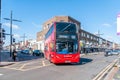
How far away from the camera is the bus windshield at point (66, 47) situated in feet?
72.8

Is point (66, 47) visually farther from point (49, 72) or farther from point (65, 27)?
point (49, 72)

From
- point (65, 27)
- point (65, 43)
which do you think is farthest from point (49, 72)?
point (65, 27)

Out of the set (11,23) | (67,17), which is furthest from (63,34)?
(67,17)

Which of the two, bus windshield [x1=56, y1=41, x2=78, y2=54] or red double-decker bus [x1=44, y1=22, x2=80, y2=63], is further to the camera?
bus windshield [x1=56, y1=41, x2=78, y2=54]

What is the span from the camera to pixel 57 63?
2453 cm

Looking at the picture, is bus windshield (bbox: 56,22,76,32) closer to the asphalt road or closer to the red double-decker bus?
the red double-decker bus

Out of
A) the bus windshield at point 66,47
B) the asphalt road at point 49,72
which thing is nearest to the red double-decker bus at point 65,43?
the bus windshield at point 66,47

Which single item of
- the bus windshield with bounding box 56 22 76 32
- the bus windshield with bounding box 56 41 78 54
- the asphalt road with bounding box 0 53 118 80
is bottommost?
the asphalt road with bounding box 0 53 118 80

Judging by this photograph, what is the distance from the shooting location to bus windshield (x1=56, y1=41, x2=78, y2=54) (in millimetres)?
22189

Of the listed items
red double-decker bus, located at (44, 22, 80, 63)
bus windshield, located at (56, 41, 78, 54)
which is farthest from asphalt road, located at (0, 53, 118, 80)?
bus windshield, located at (56, 41, 78, 54)

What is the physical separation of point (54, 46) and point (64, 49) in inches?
40.4

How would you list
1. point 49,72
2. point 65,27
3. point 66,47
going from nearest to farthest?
point 49,72 < point 65,27 < point 66,47

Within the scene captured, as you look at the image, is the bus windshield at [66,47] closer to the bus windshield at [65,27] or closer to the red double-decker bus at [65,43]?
the red double-decker bus at [65,43]

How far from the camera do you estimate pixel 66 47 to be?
73.5 feet
